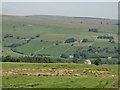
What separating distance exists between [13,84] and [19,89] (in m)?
3.63

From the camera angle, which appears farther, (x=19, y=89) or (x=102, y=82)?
(x=102, y=82)

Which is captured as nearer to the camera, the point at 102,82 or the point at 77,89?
the point at 77,89

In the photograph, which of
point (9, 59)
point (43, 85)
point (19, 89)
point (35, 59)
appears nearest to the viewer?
point (19, 89)

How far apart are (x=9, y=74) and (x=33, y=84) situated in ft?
34.1

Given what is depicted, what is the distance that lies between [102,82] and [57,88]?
7.50 metres

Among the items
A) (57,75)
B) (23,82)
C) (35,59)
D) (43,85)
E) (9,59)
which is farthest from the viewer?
(35,59)

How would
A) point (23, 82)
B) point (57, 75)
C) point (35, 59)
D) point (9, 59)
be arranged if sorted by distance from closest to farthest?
point (23, 82) < point (57, 75) < point (9, 59) < point (35, 59)

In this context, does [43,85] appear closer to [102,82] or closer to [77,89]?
[77,89]

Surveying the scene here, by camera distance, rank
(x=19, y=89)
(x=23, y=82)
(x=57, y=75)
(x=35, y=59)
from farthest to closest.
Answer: (x=35, y=59) → (x=57, y=75) → (x=23, y=82) → (x=19, y=89)

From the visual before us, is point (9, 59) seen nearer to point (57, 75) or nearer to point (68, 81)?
point (57, 75)

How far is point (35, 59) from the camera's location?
97500 millimetres

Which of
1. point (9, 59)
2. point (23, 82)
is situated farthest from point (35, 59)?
point (23, 82)

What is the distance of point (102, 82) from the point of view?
35938mm

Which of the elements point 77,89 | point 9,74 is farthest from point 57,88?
point 9,74
